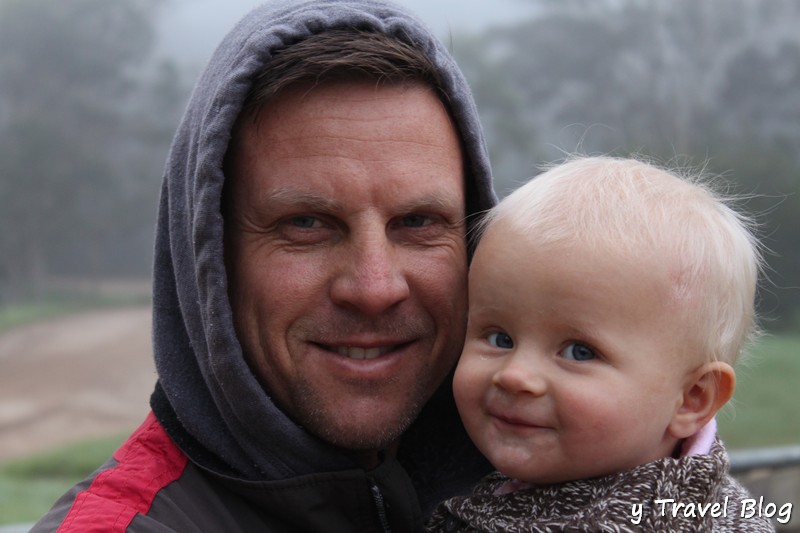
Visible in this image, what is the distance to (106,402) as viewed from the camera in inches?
422

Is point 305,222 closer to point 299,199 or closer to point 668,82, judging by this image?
point 299,199

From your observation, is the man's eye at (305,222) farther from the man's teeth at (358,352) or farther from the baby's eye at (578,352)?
the baby's eye at (578,352)

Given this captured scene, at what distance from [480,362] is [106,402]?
961 centimetres

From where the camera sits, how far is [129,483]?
5.85 feet

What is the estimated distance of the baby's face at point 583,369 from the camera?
179 centimetres

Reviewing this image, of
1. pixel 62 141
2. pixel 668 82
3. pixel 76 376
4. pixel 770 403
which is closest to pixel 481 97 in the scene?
pixel 668 82

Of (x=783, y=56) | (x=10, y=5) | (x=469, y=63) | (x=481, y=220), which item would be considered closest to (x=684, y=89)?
(x=783, y=56)

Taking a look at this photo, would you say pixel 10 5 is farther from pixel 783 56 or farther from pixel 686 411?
pixel 686 411

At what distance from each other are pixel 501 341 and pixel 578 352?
0.18m

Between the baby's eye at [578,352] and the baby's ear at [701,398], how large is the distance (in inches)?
8.4

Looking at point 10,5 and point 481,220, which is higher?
point 10,5

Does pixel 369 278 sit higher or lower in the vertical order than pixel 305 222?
lower

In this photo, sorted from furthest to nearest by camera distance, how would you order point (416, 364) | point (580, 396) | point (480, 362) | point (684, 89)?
point (684, 89) < point (416, 364) < point (480, 362) < point (580, 396)

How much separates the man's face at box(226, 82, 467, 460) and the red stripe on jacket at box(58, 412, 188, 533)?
0.87ft
